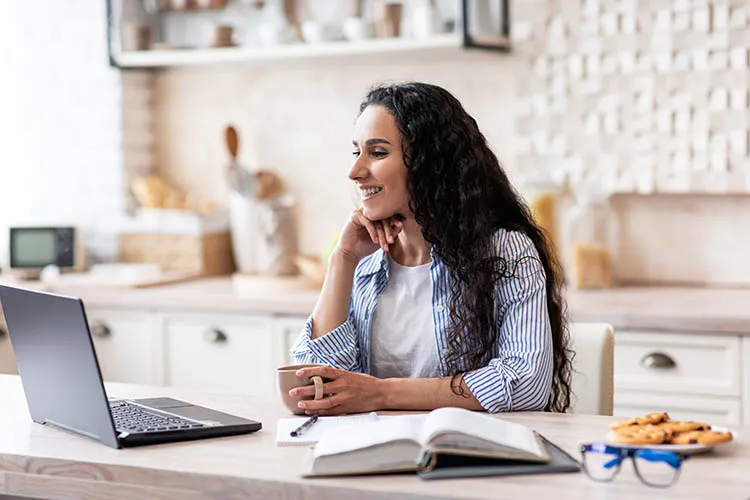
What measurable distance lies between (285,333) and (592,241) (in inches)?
40.8

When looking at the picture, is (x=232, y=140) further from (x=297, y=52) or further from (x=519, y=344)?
(x=519, y=344)

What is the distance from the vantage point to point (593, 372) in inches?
92.8

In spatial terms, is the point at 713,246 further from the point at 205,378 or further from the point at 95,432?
the point at 95,432

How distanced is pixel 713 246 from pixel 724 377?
0.73 meters

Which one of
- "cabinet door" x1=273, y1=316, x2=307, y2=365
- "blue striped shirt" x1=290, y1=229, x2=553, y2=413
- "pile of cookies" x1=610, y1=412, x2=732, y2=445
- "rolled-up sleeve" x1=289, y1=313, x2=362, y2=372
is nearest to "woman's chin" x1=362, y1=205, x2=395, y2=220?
"blue striped shirt" x1=290, y1=229, x2=553, y2=413

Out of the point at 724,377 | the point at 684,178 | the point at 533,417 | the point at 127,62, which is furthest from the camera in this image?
the point at 127,62

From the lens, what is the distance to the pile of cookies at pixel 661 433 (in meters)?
1.67

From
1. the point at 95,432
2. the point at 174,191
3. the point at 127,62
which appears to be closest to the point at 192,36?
the point at 127,62

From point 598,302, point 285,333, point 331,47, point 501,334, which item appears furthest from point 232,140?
point 501,334

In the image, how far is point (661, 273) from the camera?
12.1ft

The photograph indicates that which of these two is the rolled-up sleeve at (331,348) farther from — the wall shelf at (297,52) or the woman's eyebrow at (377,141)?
the wall shelf at (297,52)

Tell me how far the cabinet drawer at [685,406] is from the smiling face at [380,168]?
1.13 m

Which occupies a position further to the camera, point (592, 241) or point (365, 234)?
point (592, 241)

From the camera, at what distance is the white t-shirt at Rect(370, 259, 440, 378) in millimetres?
2260
